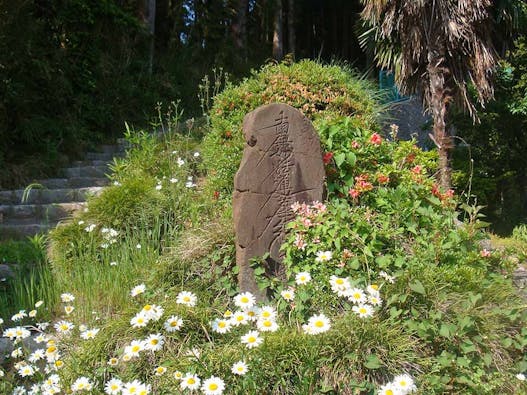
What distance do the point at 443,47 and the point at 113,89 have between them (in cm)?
648

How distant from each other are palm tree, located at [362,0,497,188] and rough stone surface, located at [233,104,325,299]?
2.70m

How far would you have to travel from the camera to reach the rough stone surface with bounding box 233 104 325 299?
10.1 ft

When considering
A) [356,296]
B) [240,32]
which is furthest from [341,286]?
[240,32]

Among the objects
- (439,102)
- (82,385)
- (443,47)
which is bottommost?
(82,385)

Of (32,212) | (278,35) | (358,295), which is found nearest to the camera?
(358,295)

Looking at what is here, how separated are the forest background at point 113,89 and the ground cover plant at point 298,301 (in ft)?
5.92

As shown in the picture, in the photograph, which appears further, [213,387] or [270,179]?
[270,179]

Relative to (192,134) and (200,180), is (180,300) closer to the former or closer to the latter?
(200,180)

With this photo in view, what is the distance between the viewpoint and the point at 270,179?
10.3ft

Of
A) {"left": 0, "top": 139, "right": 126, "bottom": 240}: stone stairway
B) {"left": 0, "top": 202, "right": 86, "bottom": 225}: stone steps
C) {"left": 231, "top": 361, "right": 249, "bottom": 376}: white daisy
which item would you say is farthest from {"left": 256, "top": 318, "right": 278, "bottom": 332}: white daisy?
{"left": 0, "top": 202, "right": 86, "bottom": 225}: stone steps

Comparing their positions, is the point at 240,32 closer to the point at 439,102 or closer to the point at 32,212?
the point at 439,102

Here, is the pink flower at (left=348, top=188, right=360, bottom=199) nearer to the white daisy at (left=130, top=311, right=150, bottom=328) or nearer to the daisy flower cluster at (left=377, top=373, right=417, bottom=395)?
the daisy flower cluster at (left=377, top=373, right=417, bottom=395)

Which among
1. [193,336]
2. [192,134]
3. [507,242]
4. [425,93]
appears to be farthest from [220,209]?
[507,242]

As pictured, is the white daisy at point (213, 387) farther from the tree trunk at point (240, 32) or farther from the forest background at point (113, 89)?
the tree trunk at point (240, 32)
